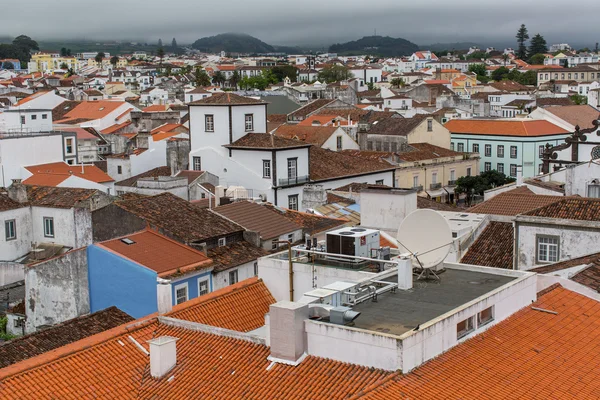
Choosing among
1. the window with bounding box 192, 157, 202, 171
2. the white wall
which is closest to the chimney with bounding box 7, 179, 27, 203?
the white wall

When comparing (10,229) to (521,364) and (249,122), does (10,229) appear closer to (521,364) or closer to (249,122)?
(249,122)

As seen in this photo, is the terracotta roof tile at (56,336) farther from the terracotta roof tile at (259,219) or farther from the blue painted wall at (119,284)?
the terracotta roof tile at (259,219)

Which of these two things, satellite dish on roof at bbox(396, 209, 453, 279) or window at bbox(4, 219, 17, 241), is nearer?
satellite dish on roof at bbox(396, 209, 453, 279)

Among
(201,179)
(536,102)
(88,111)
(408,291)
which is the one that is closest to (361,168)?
(201,179)

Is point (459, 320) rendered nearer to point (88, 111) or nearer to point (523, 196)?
point (523, 196)

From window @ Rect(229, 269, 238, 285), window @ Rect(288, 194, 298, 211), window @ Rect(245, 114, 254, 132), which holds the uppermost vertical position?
window @ Rect(245, 114, 254, 132)

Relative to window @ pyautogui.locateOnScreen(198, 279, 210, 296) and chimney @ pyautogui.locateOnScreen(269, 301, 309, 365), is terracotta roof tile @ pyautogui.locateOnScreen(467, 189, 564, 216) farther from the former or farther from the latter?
chimney @ pyautogui.locateOnScreen(269, 301, 309, 365)
